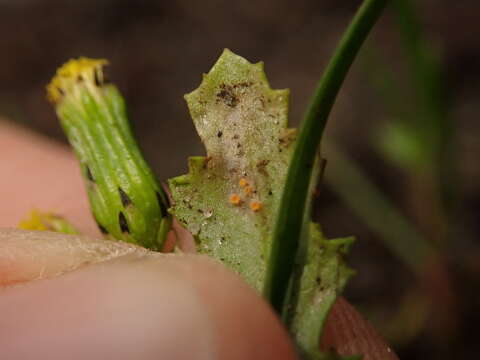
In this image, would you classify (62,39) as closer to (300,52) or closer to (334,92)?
(300,52)

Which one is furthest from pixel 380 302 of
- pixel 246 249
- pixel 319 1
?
pixel 246 249

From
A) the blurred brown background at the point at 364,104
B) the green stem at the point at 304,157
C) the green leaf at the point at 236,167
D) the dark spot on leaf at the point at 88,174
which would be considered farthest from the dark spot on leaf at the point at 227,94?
the blurred brown background at the point at 364,104

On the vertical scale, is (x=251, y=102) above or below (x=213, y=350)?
above

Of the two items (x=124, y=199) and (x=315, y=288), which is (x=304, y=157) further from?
(x=124, y=199)

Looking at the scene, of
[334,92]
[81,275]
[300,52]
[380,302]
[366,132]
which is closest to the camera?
[334,92]

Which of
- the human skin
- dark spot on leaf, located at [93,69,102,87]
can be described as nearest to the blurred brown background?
dark spot on leaf, located at [93,69,102,87]

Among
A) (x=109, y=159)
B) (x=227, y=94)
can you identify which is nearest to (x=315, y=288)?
(x=227, y=94)

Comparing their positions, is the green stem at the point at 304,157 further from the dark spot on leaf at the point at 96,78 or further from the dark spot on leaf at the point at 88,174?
the dark spot on leaf at the point at 96,78
